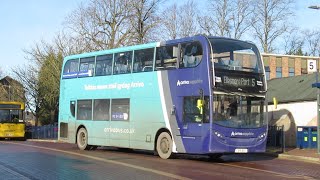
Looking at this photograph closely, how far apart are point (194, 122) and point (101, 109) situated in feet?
19.7

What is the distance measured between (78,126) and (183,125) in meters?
7.53

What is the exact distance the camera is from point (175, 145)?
57.4 feet

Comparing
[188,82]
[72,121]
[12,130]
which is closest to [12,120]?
[12,130]

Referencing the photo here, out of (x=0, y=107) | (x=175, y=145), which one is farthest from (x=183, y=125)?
(x=0, y=107)

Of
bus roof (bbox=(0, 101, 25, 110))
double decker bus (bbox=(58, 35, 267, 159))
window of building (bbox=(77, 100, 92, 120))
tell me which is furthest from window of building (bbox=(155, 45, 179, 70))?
bus roof (bbox=(0, 101, 25, 110))

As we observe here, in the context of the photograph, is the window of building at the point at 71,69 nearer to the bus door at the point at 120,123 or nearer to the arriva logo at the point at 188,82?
the bus door at the point at 120,123

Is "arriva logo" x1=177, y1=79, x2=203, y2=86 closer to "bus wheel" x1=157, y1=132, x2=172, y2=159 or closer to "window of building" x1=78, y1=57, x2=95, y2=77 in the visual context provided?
"bus wheel" x1=157, y1=132, x2=172, y2=159

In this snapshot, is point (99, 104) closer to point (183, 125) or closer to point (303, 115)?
point (183, 125)

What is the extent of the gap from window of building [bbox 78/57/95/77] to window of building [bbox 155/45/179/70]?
476 cm

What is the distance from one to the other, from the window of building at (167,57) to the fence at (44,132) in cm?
2806

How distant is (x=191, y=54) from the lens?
17.2m

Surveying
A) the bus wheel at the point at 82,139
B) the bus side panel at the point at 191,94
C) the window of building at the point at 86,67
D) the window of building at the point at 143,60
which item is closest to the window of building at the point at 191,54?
the bus side panel at the point at 191,94

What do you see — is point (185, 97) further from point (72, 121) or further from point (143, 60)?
point (72, 121)

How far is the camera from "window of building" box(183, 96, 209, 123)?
16.4 metres
